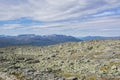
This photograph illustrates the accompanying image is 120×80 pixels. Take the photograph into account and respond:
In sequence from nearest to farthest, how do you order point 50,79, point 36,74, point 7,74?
point 50,79 < point 36,74 < point 7,74

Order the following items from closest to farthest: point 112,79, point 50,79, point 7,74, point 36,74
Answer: point 112,79
point 50,79
point 36,74
point 7,74

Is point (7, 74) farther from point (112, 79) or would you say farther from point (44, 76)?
point (112, 79)

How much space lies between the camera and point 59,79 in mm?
49688

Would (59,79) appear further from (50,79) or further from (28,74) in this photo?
(28,74)

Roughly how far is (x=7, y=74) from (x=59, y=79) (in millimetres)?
16903

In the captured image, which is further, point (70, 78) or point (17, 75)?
point (17, 75)

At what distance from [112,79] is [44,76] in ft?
Result: 51.2

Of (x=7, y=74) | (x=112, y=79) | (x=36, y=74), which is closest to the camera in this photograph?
(x=112, y=79)

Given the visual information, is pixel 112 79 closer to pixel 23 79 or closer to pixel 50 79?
pixel 50 79

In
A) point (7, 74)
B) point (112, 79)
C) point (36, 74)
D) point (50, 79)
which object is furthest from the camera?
point (7, 74)

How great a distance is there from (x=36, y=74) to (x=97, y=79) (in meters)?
15.3

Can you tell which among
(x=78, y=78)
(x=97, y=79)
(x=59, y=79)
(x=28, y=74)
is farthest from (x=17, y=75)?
(x=97, y=79)

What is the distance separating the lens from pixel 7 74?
59.6 meters

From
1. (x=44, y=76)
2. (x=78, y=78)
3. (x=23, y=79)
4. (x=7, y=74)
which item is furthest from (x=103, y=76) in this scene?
(x=7, y=74)
